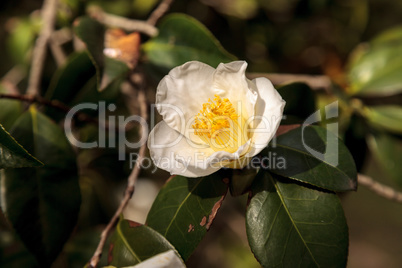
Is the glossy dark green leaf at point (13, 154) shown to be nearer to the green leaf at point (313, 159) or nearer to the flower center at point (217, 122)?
the flower center at point (217, 122)

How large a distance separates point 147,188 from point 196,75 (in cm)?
132

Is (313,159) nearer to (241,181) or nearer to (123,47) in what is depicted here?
(241,181)

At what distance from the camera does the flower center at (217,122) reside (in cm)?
75

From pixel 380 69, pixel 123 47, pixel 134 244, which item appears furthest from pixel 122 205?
pixel 380 69

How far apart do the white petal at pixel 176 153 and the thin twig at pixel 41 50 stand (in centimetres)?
54

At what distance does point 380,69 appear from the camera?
48.9 inches

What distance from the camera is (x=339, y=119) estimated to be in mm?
1142

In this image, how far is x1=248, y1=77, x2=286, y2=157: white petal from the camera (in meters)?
0.65

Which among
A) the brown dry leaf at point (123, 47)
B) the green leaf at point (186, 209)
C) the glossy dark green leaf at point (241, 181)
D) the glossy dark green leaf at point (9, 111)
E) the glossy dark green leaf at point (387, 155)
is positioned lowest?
the glossy dark green leaf at point (387, 155)

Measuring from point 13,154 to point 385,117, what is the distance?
105 centimetres

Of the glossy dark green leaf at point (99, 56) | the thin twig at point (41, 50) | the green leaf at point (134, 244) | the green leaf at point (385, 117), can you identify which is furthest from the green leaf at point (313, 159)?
the thin twig at point (41, 50)

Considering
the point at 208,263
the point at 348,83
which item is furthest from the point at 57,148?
the point at 208,263

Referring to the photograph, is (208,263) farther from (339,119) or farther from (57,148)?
(57,148)

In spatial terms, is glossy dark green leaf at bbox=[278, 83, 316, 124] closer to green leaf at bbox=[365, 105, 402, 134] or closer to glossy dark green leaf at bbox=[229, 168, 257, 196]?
glossy dark green leaf at bbox=[229, 168, 257, 196]
